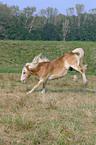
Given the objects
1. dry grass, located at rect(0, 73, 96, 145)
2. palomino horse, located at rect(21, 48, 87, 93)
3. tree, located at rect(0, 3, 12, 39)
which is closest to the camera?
dry grass, located at rect(0, 73, 96, 145)

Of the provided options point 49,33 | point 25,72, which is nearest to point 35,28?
point 49,33

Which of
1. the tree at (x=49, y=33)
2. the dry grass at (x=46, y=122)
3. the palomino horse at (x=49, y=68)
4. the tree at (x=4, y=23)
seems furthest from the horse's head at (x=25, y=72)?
the tree at (x=49, y=33)

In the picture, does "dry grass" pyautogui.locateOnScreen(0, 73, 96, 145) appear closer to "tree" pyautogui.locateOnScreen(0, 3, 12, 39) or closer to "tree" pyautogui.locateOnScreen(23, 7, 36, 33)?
"tree" pyautogui.locateOnScreen(0, 3, 12, 39)

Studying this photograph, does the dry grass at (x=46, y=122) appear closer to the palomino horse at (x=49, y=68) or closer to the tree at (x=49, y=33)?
the palomino horse at (x=49, y=68)

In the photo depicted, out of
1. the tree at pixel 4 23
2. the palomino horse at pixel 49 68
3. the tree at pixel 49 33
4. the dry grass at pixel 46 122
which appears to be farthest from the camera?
the tree at pixel 49 33

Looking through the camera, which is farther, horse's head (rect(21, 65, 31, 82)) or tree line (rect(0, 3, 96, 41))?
tree line (rect(0, 3, 96, 41))

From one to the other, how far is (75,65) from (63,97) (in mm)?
2013

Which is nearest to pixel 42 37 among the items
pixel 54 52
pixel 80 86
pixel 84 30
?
pixel 84 30

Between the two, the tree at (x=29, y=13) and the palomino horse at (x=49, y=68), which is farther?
the tree at (x=29, y=13)

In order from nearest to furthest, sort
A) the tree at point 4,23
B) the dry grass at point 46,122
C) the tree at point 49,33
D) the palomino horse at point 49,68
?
the dry grass at point 46,122 → the palomino horse at point 49,68 → the tree at point 4,23 → the tree at point 49,33

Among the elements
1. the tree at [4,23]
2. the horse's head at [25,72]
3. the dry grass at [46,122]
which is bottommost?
the dry grass at [46,122]

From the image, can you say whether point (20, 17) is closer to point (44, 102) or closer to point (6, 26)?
point (6, 26)

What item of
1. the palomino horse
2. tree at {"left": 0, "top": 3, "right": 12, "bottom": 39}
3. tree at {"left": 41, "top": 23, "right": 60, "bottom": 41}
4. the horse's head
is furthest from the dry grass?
tree at {"left": 41, "top": 23, "right": 60, "bottom": 41}

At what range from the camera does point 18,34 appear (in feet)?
238
